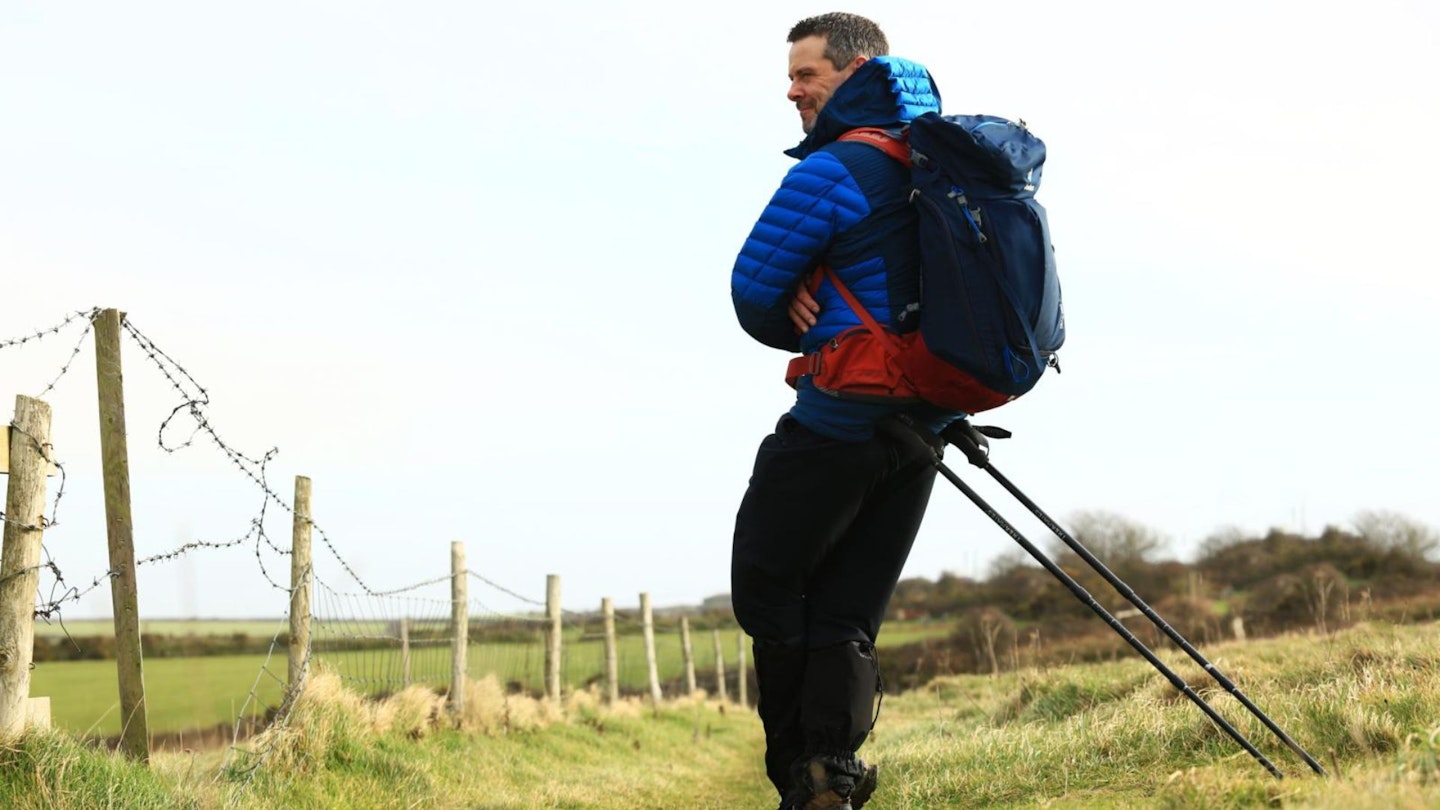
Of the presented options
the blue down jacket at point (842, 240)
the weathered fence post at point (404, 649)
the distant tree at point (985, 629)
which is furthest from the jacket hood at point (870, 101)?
the distant tree at point (985, 629)

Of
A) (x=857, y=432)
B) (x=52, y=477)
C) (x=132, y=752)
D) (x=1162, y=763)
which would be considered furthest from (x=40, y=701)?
(x=1162, y=763)

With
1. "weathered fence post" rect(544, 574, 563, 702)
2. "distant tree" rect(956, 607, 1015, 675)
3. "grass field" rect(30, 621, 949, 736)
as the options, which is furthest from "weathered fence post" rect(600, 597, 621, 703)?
"distant tree" rect(956, 607, 1015, 675)

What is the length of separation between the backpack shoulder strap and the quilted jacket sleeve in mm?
132

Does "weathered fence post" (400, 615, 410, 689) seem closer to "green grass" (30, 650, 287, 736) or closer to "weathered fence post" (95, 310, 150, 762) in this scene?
"weathered fence post" (95, 310, 150, 762)

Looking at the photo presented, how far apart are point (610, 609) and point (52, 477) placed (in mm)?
14572

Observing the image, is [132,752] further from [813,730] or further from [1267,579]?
[1267,579]

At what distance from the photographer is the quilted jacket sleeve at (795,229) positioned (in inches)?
162

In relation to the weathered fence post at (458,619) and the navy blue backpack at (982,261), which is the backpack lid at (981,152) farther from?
the weathered fence post at (458,619)

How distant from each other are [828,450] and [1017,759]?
7.55 ft

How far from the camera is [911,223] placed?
4.20 m

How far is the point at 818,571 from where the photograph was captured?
15.3ft

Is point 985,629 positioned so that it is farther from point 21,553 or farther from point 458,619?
point 21,553

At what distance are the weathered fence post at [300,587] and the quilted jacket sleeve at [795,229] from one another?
4608mm

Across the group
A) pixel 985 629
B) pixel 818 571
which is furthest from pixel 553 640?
pixel 985 629
